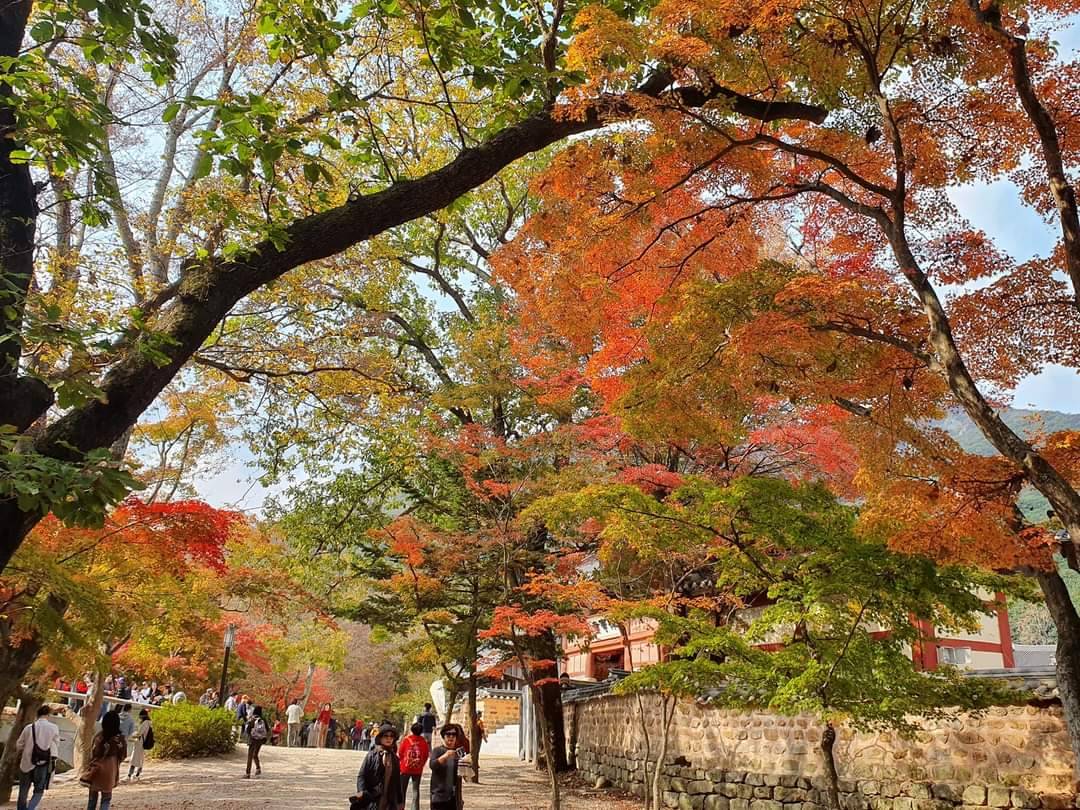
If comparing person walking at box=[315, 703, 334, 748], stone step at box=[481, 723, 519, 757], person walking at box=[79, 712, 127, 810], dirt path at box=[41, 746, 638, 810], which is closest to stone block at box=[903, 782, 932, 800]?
dirt path at box=[41, 746, 638, 810]

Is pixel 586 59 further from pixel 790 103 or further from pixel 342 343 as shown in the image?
pixel 342 343

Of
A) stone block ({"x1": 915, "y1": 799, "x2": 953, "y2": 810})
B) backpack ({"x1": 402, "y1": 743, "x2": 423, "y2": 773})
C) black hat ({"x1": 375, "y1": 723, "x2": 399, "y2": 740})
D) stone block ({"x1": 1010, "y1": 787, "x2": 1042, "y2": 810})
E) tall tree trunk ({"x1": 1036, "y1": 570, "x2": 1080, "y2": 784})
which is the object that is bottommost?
stone block ({"x1": 915, "y1": 799, "x2": 953, "y2": 810})

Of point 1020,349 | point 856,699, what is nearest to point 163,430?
point 856,699

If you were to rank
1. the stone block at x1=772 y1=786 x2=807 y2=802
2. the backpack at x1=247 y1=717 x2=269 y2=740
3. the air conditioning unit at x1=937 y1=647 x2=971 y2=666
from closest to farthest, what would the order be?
the stone block at x1=772 y1=786 x2=807 y2=802, the backpack at x1=247 y1=717 x2=269 y2=740, the air conditioning unit at x1=937 y1=647 x2=971 y2=666

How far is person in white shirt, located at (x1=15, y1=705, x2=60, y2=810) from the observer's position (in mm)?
8953

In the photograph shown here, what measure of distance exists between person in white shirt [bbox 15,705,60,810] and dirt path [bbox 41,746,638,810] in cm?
194

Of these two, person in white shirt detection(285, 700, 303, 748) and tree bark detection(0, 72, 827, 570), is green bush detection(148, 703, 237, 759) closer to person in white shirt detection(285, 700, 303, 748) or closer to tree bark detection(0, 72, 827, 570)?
person in white shirt detection(285, 700, 303, 748)

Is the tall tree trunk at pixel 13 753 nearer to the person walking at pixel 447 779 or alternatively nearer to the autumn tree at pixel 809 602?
the person walking at pixel 447 779

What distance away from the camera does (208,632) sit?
765 inches

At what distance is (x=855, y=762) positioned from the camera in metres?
9.51

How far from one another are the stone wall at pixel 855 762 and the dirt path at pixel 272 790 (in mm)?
1310

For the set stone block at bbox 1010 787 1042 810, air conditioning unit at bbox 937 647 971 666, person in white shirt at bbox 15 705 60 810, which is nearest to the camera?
stone block at bbox 1010 787 1042 810

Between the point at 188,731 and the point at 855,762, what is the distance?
15.2m

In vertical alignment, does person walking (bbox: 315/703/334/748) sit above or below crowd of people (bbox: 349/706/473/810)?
below
